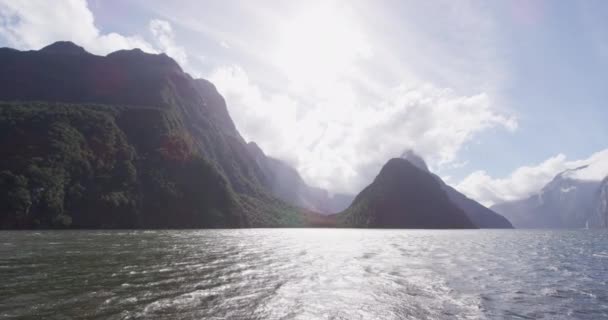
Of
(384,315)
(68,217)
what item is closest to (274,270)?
(384,315)

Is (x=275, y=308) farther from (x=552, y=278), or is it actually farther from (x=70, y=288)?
(x=552, y=278)

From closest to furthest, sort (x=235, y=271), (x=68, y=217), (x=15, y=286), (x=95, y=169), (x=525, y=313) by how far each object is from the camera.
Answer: (x=525, y=313), (x=15, y=286), (x=235, y=271), (x=68, y=217), (x=95, y=169)

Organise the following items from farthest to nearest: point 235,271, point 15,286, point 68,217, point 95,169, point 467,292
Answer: point 95,169
point 68,217
point 235,271
point 467,292
point 15,286

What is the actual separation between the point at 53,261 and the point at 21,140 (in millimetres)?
170785

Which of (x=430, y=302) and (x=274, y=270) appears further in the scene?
(x=274, y=270)

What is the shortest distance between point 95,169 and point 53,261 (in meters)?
181

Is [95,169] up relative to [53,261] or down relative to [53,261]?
up

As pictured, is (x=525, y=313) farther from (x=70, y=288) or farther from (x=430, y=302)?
(x=70, y=288)

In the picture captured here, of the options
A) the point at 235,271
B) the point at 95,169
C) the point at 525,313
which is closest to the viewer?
the point at 525,313

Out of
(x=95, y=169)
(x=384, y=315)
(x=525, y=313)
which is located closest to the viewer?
(x=384, y=315)

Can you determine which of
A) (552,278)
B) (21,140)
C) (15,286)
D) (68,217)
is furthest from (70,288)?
(21,140)

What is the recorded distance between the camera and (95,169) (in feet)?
646

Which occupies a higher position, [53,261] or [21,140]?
[21,140]

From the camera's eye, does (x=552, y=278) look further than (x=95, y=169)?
No
